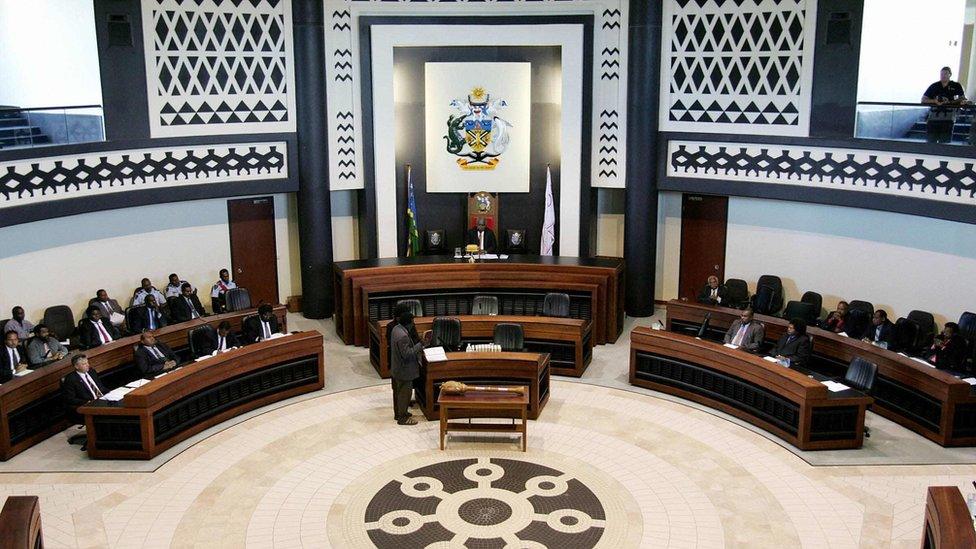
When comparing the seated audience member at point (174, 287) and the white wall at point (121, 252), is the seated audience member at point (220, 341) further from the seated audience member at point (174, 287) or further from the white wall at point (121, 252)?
the white wall at point (121, 252)

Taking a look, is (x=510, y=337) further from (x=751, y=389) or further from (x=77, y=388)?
(x=77, y=388)

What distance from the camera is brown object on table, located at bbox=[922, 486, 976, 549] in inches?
274

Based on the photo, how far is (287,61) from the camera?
681 inches

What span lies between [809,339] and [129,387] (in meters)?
9.62

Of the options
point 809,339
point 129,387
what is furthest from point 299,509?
point 809,339

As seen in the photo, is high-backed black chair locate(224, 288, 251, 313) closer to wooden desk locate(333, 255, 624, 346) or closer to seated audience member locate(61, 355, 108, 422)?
wooden desk locate(333, 255, 624, 346)

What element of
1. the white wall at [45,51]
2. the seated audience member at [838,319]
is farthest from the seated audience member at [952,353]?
the white wall at [45,51]

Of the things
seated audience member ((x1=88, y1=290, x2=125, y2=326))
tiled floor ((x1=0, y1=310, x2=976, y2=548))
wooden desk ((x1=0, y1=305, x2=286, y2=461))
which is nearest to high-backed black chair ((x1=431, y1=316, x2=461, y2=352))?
tiled floor ((x1=0, y1=310, x2=976, y2=548))

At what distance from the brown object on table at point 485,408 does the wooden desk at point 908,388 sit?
17.0ft

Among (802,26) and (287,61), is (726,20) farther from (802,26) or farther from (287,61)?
(287,61)

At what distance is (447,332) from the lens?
14.2 meters

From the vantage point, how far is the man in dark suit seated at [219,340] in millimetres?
13742

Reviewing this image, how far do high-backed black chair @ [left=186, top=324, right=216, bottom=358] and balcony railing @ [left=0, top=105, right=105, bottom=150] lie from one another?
3760 millimetres

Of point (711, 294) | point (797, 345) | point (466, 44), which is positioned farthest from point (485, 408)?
point (466, 44)
